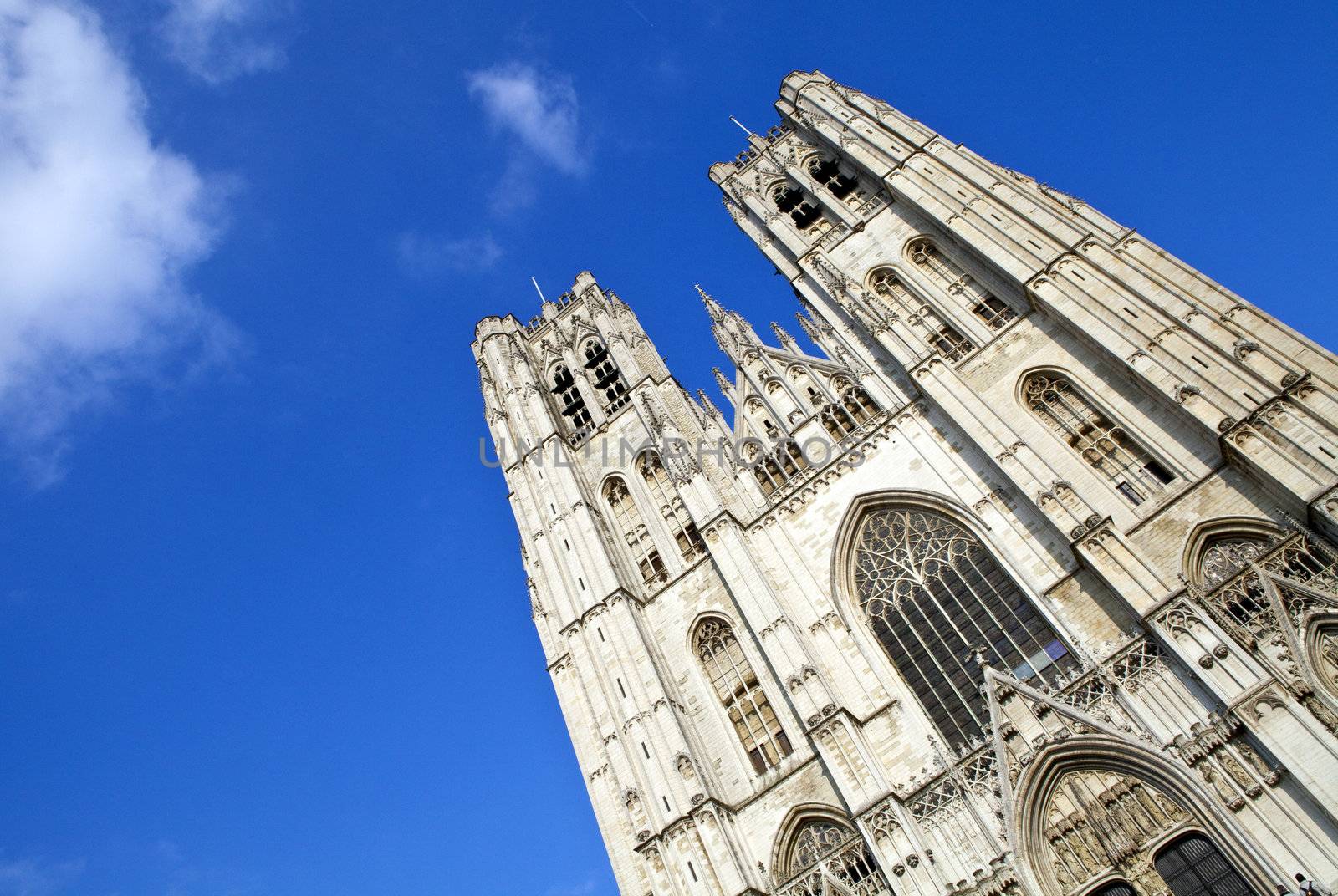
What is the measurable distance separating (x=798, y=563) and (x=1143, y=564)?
7.72 meters

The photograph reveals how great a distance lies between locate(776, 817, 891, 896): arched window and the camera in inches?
695

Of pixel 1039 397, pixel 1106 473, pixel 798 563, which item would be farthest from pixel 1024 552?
pixel 798 563

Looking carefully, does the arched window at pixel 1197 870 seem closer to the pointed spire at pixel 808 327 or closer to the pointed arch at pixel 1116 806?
the pointed arch at pixel 1116 806

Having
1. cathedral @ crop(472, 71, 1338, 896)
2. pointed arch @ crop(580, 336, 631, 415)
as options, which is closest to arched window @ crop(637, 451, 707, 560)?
cathedral @ crop(472, 71, 1338, 896)

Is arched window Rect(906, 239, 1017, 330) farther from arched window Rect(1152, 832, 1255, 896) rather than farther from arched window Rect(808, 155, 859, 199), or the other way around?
arched window Rect(1152, 832, 1255, 896)

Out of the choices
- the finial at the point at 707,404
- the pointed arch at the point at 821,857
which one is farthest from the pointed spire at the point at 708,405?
the pointed arch at the point at 821,857

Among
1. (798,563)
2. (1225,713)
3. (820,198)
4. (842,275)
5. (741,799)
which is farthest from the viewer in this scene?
(820,198)

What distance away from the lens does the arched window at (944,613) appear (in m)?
18.5

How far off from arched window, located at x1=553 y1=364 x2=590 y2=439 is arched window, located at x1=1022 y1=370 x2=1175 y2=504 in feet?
48.6

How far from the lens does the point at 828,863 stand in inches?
715

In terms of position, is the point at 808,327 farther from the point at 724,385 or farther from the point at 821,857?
the point at 821,857

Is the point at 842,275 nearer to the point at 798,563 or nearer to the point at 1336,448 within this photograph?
the point at 798,563

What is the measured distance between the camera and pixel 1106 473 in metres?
19.1

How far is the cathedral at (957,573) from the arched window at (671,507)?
0.12 m
